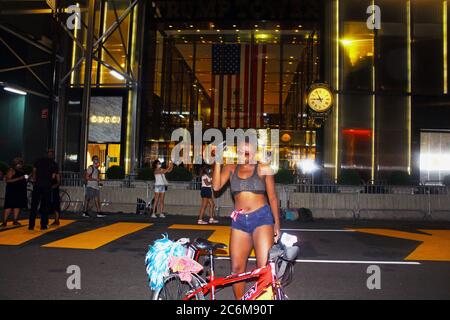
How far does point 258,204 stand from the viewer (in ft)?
14.5

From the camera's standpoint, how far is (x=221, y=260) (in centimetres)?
753

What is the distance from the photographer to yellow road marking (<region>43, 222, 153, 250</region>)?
846 centimetres

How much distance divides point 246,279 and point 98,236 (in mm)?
6701

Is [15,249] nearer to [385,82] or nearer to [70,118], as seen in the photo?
[70,118]

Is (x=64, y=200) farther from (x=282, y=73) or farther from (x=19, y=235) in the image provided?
Answer: (x=282, y=73)

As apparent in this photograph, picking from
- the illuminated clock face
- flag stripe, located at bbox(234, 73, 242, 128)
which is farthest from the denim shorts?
flag stripe, located at bbox(234, 73, 242, 128)

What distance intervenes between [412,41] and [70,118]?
18437 mm

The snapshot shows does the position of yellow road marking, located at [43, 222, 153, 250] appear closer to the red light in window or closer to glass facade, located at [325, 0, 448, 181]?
glass facade, located at [325, 0, 448, 181]

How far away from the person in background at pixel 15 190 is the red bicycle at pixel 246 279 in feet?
27.1

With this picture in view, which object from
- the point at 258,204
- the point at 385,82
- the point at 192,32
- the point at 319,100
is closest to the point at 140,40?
the point at 192,32

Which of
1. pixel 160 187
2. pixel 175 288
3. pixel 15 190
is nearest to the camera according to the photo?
pixel 175 288

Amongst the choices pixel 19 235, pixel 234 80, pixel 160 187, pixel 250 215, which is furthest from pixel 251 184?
pixel 234 80

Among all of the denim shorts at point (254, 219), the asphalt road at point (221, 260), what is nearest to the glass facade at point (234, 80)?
the asphalt road at point (221, 260)

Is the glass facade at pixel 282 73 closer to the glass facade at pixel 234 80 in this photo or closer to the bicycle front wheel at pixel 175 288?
the glass facade at pixel 234 80
